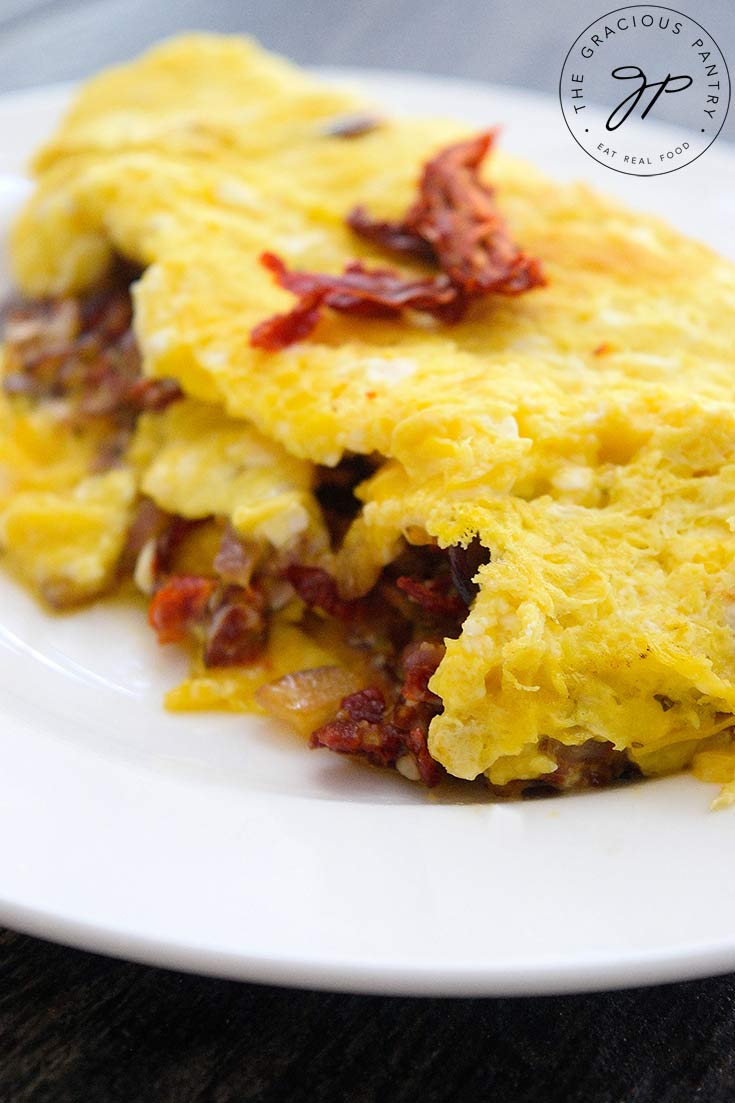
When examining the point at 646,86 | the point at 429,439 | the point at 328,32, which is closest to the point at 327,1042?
the point at 429,439

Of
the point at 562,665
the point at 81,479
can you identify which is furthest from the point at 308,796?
the point at 81,479

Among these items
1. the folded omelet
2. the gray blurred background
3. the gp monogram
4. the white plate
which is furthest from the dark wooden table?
the gray blurred background

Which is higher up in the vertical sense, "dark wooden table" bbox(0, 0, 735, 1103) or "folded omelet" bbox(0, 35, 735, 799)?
"folded omelet" bbox(0, 35, 735, 799)

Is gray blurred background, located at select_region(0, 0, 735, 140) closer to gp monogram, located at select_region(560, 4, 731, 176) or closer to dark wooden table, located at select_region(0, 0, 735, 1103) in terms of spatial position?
gp monogram, located at select_region(560, 4, 731, 176)

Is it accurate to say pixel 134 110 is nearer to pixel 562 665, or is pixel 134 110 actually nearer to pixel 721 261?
pixel 721 261

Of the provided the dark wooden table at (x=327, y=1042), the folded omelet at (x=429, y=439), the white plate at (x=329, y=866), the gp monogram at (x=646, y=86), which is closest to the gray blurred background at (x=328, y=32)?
the gp monogram at (x=646, y=86)

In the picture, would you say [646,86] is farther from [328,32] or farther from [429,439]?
[328,32]
